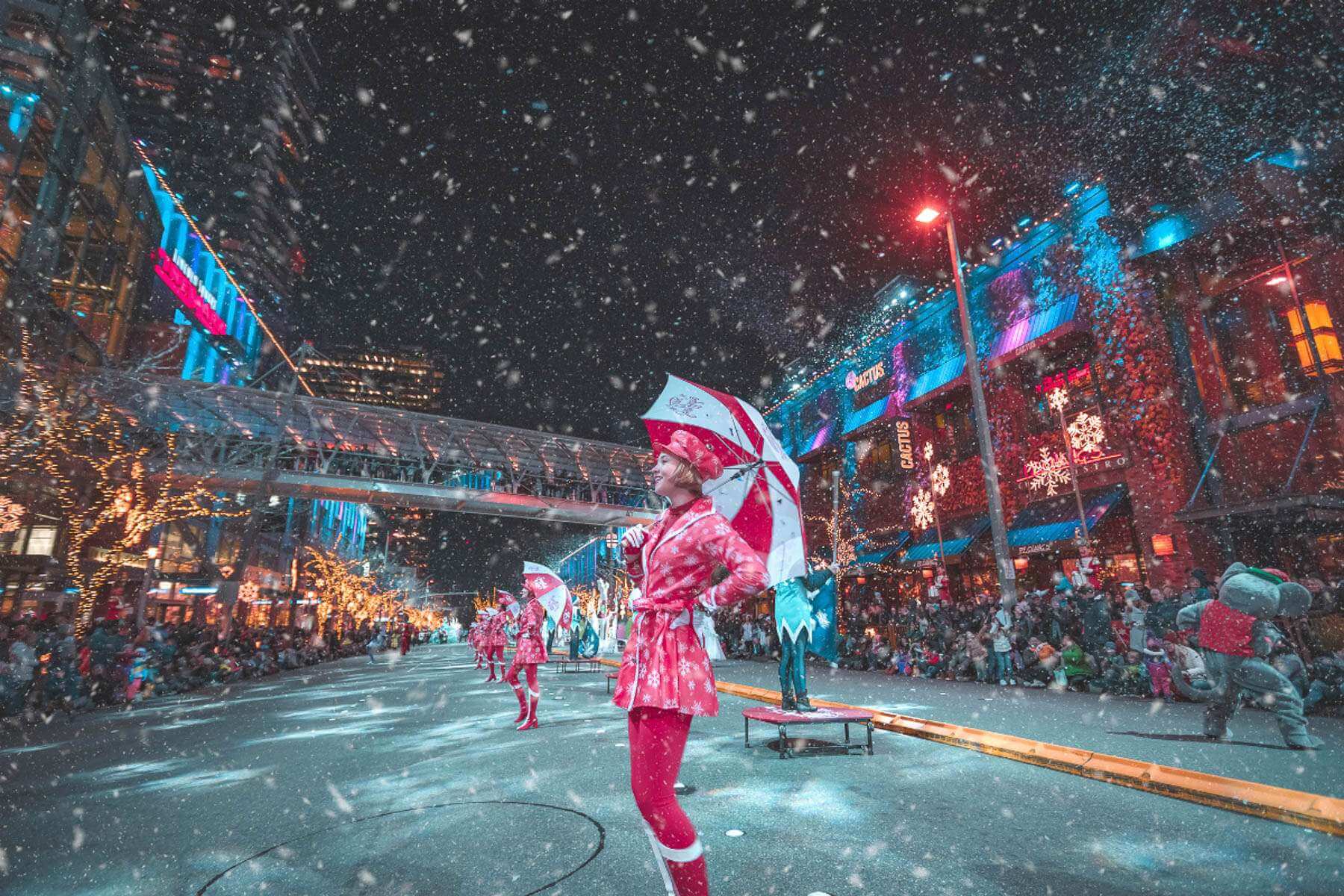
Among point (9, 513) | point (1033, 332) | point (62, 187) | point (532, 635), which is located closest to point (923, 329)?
point (1033, 332)

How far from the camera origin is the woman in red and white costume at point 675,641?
2.56 m

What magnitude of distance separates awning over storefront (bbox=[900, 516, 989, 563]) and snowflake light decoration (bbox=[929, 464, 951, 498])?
125cm

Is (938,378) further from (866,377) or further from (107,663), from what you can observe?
(107,663)

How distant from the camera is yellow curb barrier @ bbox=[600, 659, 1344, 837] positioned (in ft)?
13.3

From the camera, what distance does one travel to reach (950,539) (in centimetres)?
2144

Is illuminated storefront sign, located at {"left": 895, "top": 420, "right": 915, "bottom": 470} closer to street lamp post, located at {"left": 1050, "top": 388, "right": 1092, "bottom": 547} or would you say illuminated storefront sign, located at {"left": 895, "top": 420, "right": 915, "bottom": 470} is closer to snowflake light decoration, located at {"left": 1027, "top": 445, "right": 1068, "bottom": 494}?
snowflake light decoration, located at {"left": 1027, "top": 445, "right": 1068, "bottom": 494}

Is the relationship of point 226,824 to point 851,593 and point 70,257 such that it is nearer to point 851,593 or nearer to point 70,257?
point 851,593

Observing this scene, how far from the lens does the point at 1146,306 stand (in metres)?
16.1

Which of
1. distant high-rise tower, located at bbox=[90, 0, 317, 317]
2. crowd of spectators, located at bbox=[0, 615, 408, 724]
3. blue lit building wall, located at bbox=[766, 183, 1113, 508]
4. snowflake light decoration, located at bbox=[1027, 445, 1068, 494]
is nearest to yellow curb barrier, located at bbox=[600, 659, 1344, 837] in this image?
snowflake light decoration, located at bbox=[1027, 445, 1068, 494]

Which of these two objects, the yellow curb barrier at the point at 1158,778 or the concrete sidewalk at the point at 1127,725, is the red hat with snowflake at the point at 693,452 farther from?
the concrete sidewalk at the point at 1127,725

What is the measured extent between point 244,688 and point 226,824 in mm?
17502

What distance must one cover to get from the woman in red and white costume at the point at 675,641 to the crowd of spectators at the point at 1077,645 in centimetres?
880

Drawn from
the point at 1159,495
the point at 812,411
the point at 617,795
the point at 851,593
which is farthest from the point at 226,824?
the point at 812,411

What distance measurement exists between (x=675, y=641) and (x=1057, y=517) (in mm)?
18791
